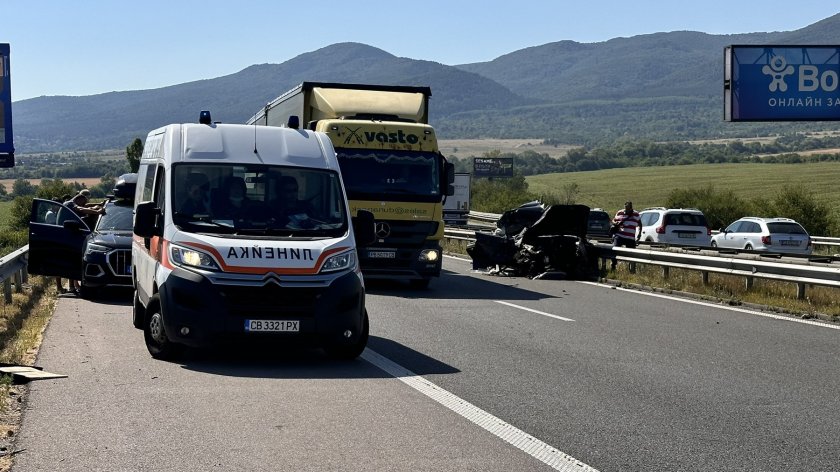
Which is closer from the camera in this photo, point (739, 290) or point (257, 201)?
point (257, 201)

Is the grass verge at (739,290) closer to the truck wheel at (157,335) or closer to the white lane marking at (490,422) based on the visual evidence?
the white lane marking at (490,422)

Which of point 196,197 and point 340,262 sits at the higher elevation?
point 196,197

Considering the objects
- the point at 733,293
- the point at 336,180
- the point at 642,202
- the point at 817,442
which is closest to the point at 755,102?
the point at 733,293

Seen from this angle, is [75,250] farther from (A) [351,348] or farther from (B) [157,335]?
(A) [351,348]

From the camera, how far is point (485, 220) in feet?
210

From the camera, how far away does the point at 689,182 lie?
4532 inches

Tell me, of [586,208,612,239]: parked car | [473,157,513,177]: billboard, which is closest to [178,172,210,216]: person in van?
[586,208,612,239]: parked car

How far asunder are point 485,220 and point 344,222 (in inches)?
2083

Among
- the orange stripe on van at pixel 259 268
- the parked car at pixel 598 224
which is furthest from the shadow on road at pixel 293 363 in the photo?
the parked car at pixel 598 224

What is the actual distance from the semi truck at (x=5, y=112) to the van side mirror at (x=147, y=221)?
2593 cm

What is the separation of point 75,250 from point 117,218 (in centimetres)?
126

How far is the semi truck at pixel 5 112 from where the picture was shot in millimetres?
35375

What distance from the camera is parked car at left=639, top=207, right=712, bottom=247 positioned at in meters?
36.9

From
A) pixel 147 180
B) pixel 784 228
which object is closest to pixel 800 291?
pixel 147 180
